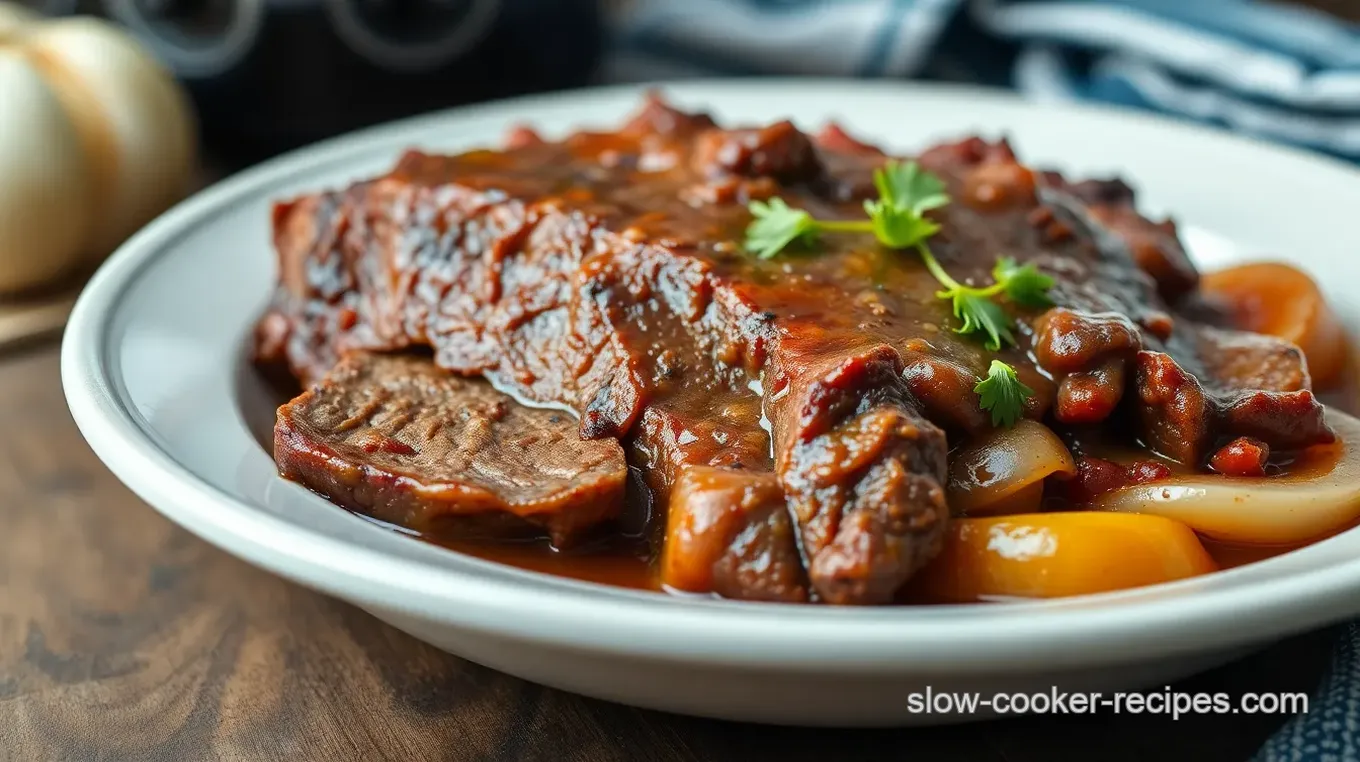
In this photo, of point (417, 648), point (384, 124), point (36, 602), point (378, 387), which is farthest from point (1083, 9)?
point (36, 602)

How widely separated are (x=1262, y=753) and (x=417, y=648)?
175cm

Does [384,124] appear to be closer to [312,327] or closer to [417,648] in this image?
[312,327]

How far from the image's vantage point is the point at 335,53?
17.4 feet

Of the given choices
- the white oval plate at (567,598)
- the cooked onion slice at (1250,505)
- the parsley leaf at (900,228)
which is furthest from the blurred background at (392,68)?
the cooked onion slice at (1250,505)

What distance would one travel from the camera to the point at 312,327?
3762 mm

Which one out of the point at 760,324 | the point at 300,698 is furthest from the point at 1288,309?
the point at 300,698

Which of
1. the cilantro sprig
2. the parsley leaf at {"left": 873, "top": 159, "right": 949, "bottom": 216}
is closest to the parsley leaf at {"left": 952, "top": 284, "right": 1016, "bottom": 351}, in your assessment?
the cilantro sprig

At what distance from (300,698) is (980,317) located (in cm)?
171

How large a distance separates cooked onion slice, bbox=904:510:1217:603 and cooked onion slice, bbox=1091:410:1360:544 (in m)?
0.17

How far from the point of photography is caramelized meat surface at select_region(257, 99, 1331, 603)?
2539mm

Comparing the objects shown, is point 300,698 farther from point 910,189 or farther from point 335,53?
point 335,53

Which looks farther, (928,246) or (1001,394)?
(928,246)

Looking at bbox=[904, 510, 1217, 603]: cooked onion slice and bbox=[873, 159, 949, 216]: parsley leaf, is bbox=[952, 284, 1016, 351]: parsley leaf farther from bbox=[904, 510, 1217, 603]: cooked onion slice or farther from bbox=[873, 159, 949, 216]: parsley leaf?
bbox=[904, 510, 1217, 603]: cooked onion slice

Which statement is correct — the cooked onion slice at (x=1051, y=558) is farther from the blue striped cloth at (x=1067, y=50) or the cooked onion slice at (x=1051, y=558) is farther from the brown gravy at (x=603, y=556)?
the blue striped cloth at (x=1067, y=50)
